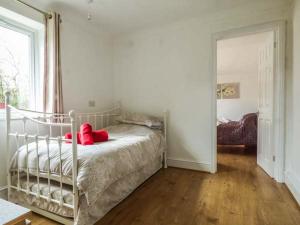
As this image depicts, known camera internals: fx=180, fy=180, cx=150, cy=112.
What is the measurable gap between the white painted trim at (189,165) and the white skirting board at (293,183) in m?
0.95

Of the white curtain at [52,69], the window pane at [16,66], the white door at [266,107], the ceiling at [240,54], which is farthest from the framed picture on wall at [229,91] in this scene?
the window pane at [16,66]

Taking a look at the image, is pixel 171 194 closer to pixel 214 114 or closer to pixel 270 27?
pixel 214 114

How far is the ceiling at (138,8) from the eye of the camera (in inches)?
91.3

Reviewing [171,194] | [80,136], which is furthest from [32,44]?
[171,194]

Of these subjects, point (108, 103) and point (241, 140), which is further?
point (241, 140)

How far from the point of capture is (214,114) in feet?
8.82

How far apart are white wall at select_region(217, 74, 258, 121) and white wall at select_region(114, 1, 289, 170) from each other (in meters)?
3.61

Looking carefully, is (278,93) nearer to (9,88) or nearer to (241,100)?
(9,88)

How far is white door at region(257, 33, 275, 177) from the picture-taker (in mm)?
2479

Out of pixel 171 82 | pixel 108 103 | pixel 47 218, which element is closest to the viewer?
pixel 47 218

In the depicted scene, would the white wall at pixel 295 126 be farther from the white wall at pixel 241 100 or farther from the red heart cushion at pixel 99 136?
the white wall at pixel 241 100

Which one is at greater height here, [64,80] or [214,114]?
[64,80]

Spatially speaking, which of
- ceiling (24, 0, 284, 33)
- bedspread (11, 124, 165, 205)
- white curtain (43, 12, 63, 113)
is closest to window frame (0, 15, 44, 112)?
white curtain (43, 12, 63, 113)

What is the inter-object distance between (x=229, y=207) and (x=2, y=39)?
3061mm
